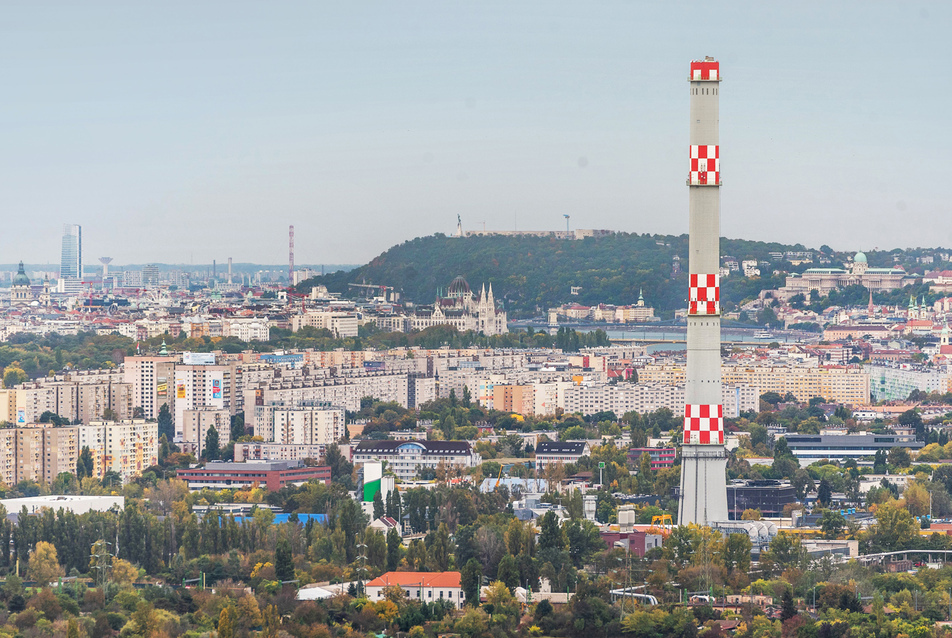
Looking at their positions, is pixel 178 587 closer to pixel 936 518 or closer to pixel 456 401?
pixel 936 518

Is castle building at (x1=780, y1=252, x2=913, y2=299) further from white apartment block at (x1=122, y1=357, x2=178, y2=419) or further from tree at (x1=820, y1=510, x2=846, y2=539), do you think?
tree at (x1=820, y1=510, x2=846, y2=539)

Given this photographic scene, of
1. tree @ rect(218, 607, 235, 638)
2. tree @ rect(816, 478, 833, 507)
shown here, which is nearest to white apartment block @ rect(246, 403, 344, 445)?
tree @ rect(816, 478, 833, 507)

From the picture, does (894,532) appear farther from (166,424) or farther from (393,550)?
(166,424)

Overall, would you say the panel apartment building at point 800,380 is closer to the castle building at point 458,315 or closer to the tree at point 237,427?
the tree at point 237,427

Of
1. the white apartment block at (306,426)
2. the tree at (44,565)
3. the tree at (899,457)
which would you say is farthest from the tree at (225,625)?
the white apartment block at (306,426)

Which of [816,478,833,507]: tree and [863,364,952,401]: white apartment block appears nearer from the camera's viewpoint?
[816,478,833,507]: tree

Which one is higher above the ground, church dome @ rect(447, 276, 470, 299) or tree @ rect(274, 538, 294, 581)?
church dome @ rect(447, 276, 470, 299)
